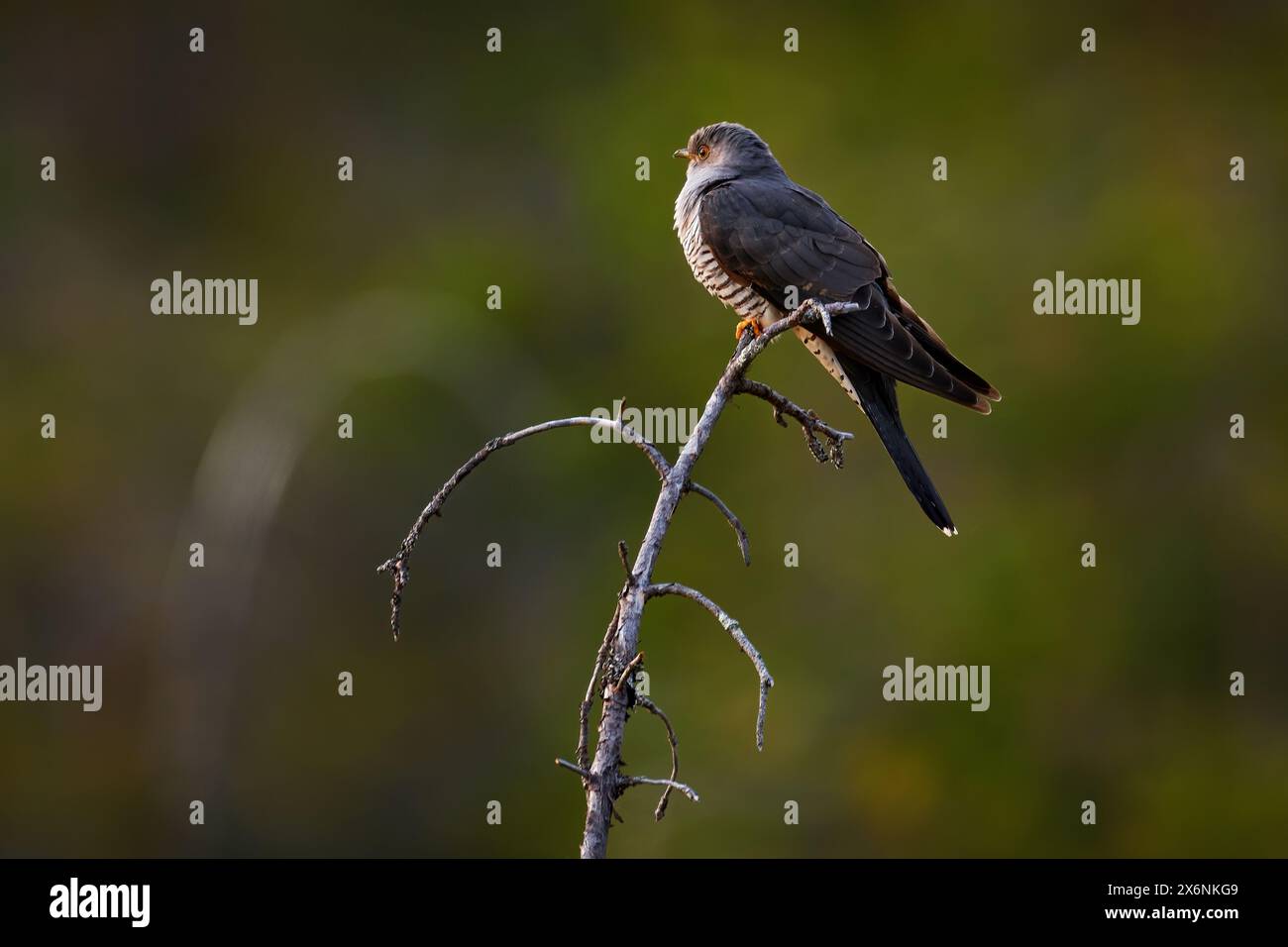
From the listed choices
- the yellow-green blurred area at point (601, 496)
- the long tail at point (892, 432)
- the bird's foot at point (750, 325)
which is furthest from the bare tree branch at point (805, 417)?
the yellow-green blurred area at point (601, 496)

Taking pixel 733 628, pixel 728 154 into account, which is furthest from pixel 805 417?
pixel 728 154

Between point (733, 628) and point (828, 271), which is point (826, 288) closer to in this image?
point (828, 271)

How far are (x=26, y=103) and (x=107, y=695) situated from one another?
39.6 feet

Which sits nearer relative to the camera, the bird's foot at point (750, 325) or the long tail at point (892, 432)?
the long tail at point (892, 432)

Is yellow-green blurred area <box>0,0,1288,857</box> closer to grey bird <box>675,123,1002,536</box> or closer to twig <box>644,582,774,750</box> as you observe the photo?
grey bird <box>675,123,1002,536</box>

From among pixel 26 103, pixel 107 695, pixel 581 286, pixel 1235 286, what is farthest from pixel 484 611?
pixel 26 103

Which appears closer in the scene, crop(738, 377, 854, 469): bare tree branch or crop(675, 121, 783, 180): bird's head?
crop(738, 377, 854, 469): bare tree branch

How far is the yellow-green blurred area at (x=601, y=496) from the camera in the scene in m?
15.9

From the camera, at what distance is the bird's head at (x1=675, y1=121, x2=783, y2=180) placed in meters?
6.70

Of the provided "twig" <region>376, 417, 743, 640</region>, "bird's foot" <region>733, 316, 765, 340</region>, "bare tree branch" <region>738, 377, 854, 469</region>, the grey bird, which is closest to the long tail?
the grey bird

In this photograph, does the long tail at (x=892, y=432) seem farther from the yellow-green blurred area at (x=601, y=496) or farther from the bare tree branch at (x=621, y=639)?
the yellow-green blurred area at (x=601, y=496)

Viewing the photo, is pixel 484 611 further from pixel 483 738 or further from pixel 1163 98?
pixel 1163 98

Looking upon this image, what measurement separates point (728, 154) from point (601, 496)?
11901mm

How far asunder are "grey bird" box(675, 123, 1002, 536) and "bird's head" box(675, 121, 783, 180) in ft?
0.57
